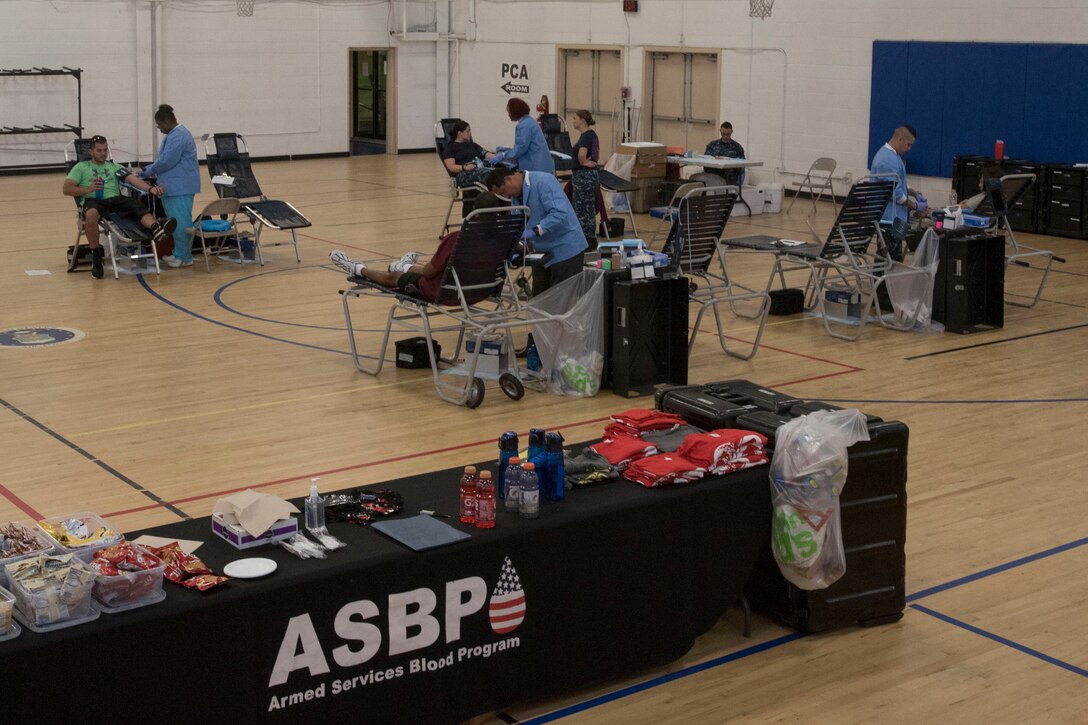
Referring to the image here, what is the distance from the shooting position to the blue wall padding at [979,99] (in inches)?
604

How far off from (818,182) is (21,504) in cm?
1415

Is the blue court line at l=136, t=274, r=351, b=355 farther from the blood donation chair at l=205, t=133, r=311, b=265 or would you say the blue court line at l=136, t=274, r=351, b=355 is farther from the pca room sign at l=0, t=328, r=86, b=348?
the blood donation chair at l=205, t=133, r=311, b=265

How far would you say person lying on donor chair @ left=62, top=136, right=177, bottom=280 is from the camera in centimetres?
1189

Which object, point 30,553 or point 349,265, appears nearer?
point 30,553

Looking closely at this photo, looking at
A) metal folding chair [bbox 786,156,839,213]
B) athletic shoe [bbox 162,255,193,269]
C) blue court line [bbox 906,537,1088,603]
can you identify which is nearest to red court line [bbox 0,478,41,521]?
blue court line [bbox 906,537,1088,603]

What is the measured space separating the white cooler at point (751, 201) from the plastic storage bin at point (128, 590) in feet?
45.3

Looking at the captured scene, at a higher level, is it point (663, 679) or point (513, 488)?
point (513, 488)

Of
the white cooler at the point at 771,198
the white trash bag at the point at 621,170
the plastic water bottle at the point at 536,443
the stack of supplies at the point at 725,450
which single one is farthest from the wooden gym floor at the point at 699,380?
the white cooler at the point at 771,198

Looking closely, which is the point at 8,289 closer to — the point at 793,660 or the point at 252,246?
the point at 252,246

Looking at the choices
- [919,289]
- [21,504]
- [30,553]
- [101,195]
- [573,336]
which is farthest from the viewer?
[101,195]

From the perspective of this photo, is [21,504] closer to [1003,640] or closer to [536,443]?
[536,443]

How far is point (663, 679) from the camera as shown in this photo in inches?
178

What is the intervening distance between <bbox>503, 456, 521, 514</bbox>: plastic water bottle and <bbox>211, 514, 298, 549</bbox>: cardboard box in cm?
67

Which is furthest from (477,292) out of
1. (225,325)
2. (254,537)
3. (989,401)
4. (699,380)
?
(254,537)
